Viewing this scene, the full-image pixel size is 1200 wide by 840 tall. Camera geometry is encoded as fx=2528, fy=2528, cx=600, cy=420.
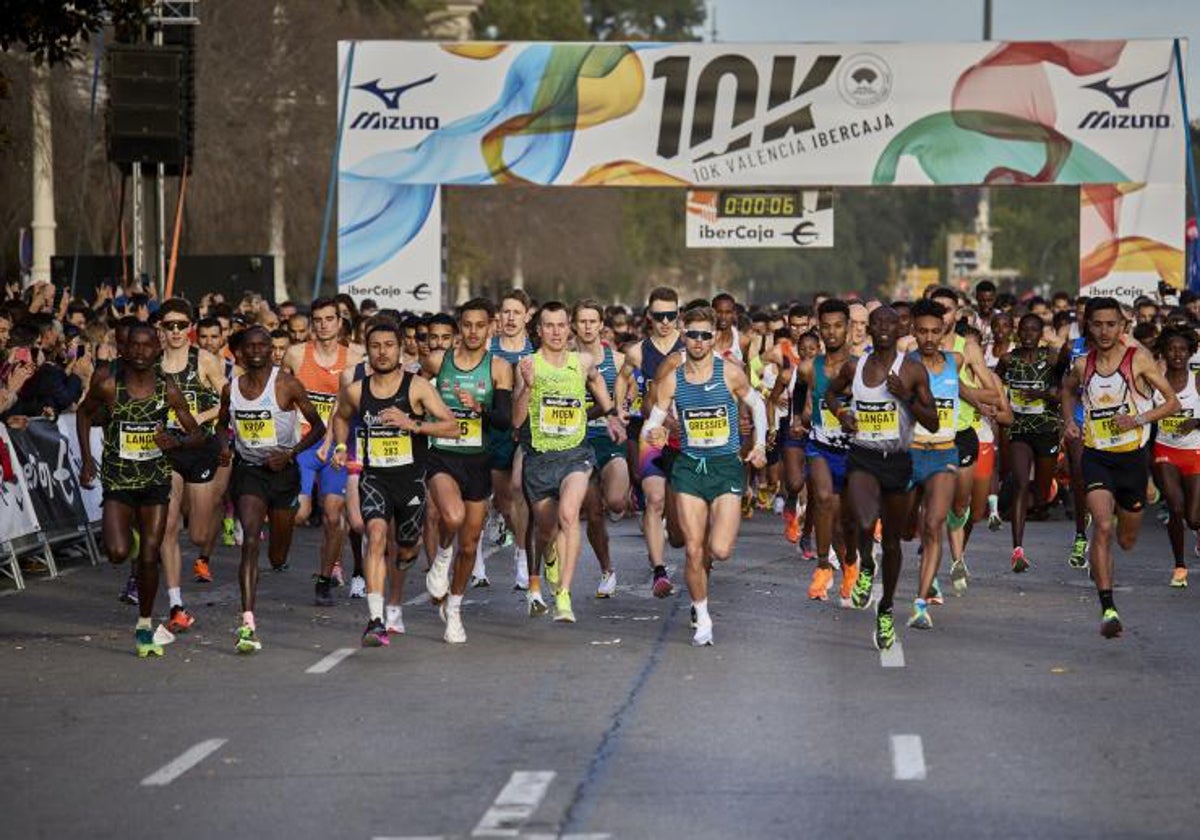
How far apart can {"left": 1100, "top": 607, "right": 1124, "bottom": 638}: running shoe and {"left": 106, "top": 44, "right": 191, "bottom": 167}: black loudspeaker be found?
13163mm

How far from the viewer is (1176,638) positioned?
44.9 ft

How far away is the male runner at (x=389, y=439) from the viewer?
13312 mm

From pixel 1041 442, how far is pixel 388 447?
758 centimetres

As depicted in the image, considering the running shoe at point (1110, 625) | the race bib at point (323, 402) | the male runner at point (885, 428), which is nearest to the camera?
the male runner at point (885, 428)

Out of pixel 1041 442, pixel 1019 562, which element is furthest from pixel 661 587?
pixel 1041 442

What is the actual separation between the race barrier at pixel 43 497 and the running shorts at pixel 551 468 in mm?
4269

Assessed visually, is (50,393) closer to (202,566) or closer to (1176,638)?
(202,566)

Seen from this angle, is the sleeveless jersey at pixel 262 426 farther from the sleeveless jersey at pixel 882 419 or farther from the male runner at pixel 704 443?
the sleeveless jersey at pixel 882 419

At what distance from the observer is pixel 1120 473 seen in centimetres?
1427

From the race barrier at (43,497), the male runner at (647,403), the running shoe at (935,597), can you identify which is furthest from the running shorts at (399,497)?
the race barrier at (43,497)

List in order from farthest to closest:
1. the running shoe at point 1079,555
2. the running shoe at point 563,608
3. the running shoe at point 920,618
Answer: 1. the running shoe at point 1079,555
2. the running shoe at point 563,608
3. the running shoe at point 920,618

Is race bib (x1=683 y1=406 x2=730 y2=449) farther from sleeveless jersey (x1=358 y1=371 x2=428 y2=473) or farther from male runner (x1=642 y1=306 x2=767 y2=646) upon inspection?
sleeveless jersey (x1=358 y1=371 x2=428 y2=473)

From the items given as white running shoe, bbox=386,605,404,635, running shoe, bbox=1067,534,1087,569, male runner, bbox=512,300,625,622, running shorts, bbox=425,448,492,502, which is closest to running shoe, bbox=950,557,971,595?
running shoe, bbox=1067,534,1087,569

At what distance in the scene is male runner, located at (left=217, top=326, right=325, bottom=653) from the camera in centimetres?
1419
